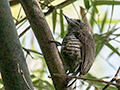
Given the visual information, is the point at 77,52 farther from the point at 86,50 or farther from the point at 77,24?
the point at 77,24

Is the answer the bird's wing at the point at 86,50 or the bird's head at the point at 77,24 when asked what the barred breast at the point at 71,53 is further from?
the bird's head at the point at 77,24

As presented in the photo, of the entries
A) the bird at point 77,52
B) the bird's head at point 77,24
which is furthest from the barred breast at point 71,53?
the bird's head at point 77,24

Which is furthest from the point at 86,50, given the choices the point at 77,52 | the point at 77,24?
the point at 77,24

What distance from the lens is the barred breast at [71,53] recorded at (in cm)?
143

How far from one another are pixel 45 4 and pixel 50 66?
0.53 meters

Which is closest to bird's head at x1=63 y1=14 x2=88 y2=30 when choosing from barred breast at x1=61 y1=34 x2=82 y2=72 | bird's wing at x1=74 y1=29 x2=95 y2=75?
bird's wing at x1=74 y1=29 x2=95 y2=75

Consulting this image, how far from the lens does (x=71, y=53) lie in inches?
57.1

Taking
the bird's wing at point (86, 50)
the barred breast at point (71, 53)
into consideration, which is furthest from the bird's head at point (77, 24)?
the barred breast at point (71, 53)

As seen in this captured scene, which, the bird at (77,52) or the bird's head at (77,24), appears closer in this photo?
the bird at (77,52)

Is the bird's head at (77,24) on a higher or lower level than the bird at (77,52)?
higher

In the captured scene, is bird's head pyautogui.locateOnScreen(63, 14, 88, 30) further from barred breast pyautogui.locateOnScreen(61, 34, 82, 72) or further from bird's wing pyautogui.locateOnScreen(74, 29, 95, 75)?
barred breast pyautogui.locateOnScreen(61, 34, 82, 72)

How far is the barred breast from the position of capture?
1427 mm

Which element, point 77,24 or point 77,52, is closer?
point 77,52

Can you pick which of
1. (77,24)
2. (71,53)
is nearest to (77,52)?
(71,53)
